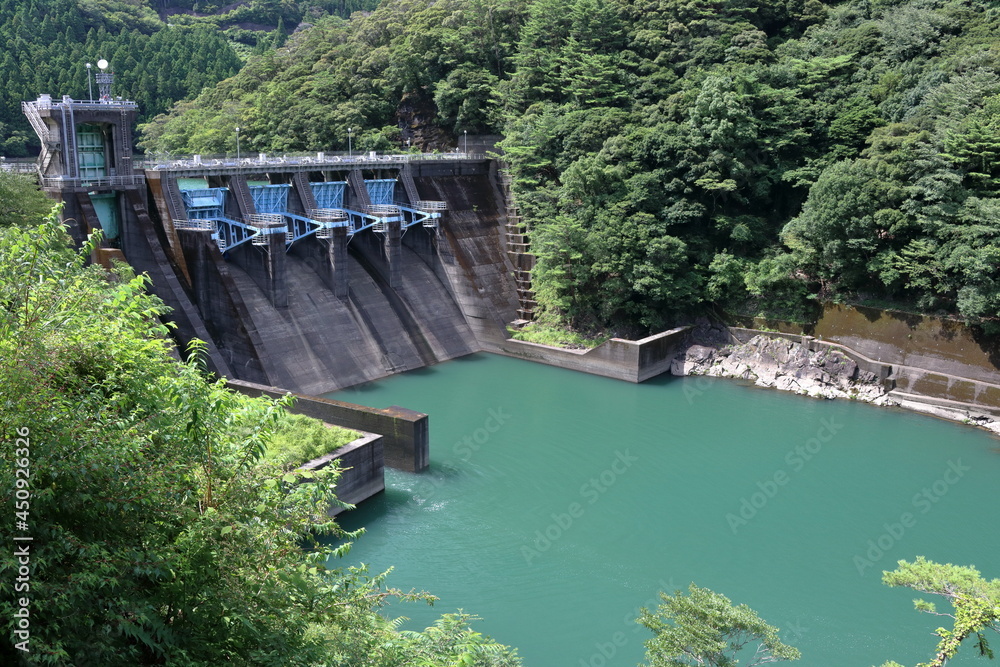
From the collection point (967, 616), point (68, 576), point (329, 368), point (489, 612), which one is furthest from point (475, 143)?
point (68, 576)

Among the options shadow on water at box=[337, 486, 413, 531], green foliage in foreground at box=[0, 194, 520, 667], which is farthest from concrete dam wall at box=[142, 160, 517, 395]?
green foliage in foreground at box=[0, 194, 520, 667]

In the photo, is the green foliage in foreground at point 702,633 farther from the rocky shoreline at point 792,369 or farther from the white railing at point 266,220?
the white railing at point 266,220

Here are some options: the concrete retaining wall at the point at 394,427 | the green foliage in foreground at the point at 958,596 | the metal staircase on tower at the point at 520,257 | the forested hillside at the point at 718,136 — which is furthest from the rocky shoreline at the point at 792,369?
the green foliage in foreground at the point at 958,596

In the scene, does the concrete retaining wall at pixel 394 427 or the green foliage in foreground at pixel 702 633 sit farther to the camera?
the concrete retaining wall at pixel 394 427

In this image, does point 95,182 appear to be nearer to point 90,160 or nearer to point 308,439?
point 90,160

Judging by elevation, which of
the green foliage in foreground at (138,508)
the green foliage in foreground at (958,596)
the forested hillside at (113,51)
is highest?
the forested hillside at (113,51)

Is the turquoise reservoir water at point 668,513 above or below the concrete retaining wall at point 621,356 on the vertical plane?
below

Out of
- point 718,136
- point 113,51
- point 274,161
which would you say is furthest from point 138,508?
point 113,51
